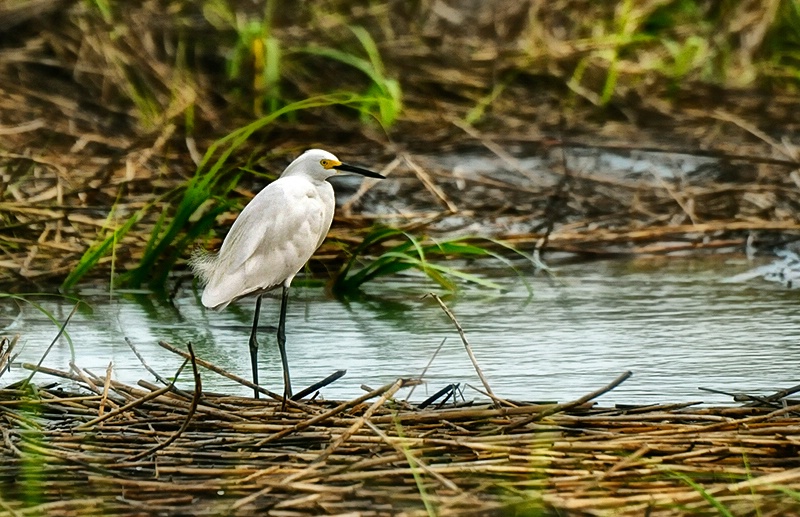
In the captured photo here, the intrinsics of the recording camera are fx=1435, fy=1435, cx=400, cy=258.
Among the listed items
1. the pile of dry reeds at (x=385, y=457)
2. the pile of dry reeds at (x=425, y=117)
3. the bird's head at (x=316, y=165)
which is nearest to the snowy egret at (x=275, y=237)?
the bird's head at (x=316, y=165)

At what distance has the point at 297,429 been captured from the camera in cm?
268

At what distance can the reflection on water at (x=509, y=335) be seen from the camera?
3473 mm

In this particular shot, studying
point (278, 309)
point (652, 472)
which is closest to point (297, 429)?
point (652, 472)

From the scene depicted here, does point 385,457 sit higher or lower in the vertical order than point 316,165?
lower

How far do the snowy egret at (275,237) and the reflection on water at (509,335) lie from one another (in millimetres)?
232

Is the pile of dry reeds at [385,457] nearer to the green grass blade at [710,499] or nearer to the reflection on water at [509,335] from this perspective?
the green grass blade at [710,499]

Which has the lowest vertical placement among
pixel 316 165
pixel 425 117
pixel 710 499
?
pixel 425 117

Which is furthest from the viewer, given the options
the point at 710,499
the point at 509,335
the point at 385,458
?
the point at 509,335

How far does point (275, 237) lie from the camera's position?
11.3ft

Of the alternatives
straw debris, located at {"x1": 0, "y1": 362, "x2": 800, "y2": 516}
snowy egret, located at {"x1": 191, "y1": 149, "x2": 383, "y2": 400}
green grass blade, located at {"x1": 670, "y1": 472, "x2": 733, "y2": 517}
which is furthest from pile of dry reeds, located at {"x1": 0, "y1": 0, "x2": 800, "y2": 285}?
green grass blade, located at {"x1": 670, "y1": 472, "x2": 733, "y2": 517}

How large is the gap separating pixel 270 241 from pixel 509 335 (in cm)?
86

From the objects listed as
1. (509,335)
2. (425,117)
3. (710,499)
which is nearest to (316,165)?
(509,335)

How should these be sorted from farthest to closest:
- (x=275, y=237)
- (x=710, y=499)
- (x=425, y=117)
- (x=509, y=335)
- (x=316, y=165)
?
(x=425, y=117) → (x=509, y=335) → (x=316, y=165) → (x=275, y=237) → (x=710, y=499)

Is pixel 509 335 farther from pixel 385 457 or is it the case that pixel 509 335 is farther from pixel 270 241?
pixel 385 457
